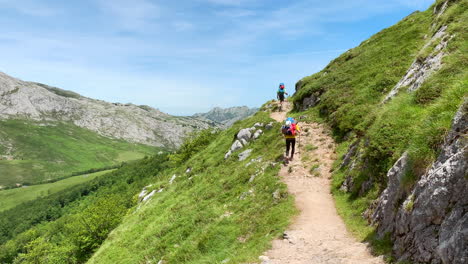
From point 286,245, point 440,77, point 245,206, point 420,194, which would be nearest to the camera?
point 420,194

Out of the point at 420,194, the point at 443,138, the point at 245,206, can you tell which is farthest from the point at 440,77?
the point at 245,206

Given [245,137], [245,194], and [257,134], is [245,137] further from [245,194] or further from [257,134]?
[245,194]

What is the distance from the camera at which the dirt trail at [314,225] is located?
1151 cm

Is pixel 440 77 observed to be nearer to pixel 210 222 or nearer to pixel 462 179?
pixel 462 179

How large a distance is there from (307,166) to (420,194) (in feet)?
44.2

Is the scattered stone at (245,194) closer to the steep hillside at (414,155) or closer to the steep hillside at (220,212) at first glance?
the steep hillside at (220,212)

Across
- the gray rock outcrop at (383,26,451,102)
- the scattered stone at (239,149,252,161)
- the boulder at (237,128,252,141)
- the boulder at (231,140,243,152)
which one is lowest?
the scattered stone at (239,149,252,161)

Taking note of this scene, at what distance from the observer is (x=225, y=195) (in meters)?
23.8

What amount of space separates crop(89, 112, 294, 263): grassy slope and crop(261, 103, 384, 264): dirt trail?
89cm

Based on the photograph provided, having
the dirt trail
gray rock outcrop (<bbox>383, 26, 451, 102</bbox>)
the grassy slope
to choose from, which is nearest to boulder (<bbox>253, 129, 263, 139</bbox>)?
the grassy slope

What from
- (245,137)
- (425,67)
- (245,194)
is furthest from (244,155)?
(425,67)

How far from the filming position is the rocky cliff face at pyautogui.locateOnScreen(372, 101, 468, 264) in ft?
24.6

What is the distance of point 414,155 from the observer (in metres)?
10.7

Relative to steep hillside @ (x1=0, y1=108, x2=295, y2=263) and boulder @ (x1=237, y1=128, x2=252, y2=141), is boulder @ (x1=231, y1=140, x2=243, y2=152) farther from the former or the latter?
boulder @ (x1=237, y1=128, x2=252, y2=141)
